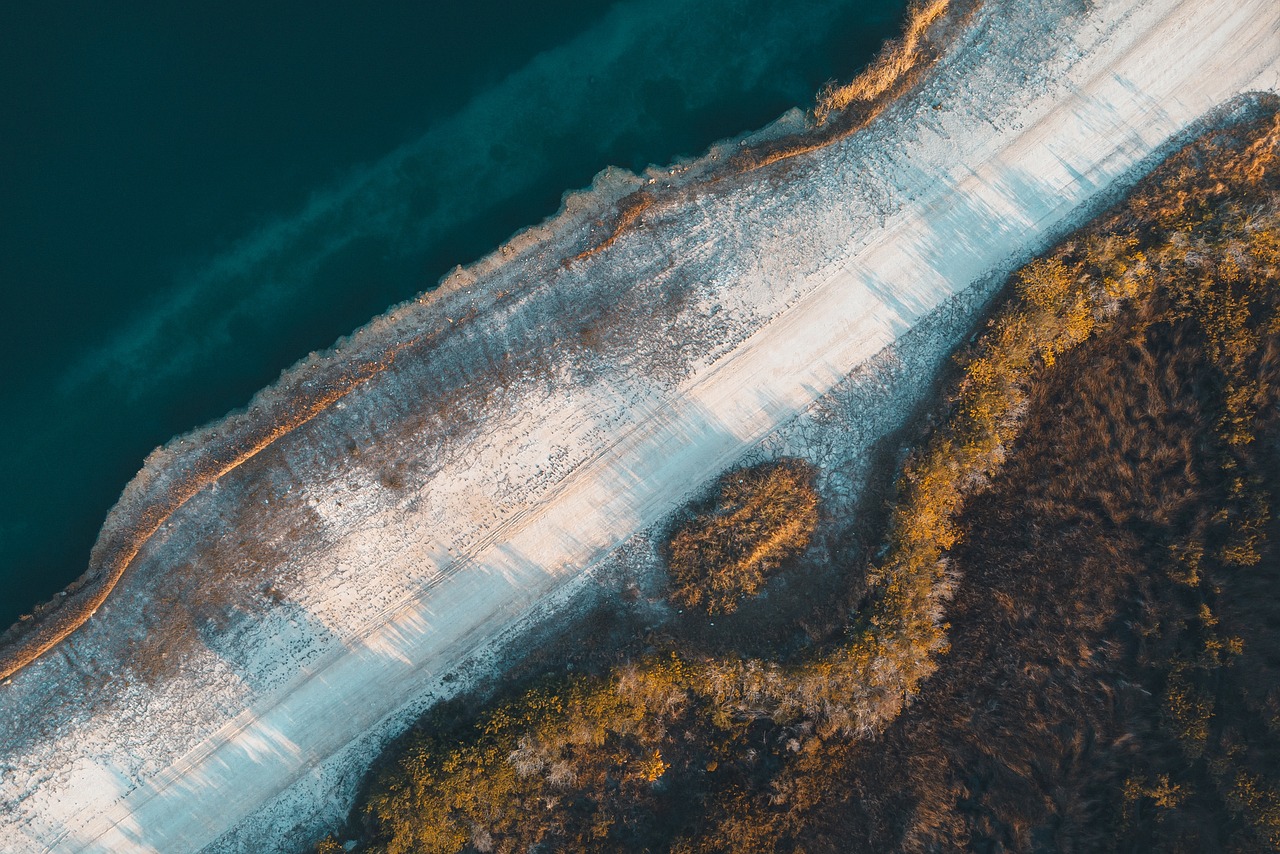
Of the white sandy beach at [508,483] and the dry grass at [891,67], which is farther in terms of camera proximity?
the dry grass at [891,67]

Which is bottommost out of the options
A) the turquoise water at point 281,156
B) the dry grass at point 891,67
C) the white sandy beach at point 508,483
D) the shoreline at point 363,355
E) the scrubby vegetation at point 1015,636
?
the scrubby vegetation at point 1015,636

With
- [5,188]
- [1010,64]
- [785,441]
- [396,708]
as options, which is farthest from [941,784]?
[5,188]

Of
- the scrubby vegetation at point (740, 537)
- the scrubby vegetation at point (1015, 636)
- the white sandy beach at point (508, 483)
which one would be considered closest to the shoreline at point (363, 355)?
the white sandy beach at point (508, 483)

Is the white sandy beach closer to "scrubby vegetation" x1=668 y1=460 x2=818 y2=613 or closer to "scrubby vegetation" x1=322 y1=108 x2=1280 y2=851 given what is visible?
"scrubby vegetation" x1=668 y1=460 x2=818 y2=613

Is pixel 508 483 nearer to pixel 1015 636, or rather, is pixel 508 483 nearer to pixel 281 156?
pixel 281 156

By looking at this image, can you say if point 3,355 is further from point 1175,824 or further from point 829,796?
point 1175,824

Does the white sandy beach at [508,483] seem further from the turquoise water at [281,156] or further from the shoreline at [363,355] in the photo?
the turquoise water at [281,156]
